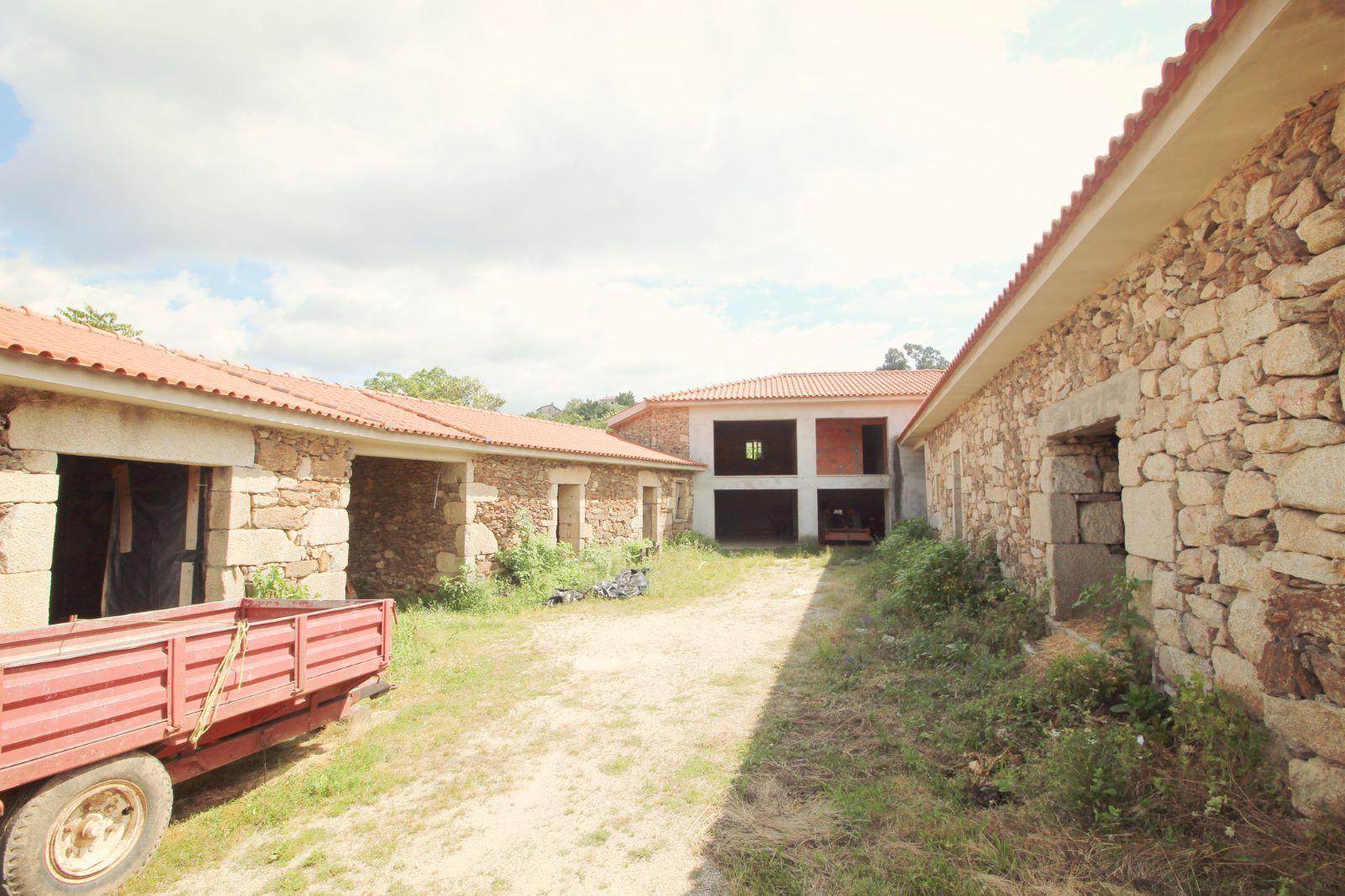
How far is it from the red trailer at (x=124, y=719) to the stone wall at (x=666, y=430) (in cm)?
1405

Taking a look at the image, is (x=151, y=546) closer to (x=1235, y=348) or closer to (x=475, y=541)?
(x=475, y=541)

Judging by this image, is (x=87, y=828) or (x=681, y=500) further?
(x=681, y=500)

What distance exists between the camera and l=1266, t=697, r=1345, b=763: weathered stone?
90.7 inches

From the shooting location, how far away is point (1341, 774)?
2.30m

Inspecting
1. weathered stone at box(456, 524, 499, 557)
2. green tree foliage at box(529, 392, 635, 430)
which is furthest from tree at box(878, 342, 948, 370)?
weathered stone at box(456, 524, 499, 557)

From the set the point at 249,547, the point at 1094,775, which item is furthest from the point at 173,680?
the point at 1094,775

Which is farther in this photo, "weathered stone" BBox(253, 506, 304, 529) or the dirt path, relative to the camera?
"weathered stone" BBox(253, 506, 304, 529)

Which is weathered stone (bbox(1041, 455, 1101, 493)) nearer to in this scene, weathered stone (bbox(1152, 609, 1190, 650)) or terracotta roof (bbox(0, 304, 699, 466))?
weathered stone (bbox(1152, 609, 1190, 650))

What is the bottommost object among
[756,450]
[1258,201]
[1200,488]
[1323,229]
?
[1200,488]

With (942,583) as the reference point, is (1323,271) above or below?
above

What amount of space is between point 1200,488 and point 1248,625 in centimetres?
70

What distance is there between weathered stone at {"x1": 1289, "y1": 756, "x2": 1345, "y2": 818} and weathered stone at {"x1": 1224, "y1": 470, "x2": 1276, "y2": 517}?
97cm

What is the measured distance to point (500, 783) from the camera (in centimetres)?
405

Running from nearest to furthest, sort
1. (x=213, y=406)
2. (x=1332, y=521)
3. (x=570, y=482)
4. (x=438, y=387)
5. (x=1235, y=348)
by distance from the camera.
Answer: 1. (x=1332, y=521)
2. (x=1235, y=348)
3. (x=213, y=406)
4. (x=570, y=482)
5. (x=438, y=387)
